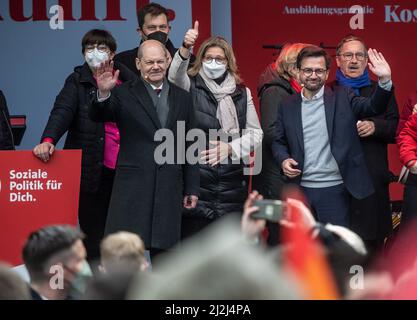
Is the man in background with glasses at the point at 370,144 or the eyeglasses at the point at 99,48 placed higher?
the eyeglasses at the point at 99,48

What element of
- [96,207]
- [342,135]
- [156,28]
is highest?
[156,28]

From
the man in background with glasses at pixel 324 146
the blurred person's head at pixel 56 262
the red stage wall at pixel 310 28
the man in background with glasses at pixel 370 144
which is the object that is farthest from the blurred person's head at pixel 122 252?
the red stage wall at pixel 310 28

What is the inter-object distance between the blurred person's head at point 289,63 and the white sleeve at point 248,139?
403 mm

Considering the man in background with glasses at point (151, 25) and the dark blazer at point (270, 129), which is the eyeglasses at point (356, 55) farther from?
the man in background with glasses at point (151, 25)

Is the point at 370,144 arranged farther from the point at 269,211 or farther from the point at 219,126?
the point at 269,211

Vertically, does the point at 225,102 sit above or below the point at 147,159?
above

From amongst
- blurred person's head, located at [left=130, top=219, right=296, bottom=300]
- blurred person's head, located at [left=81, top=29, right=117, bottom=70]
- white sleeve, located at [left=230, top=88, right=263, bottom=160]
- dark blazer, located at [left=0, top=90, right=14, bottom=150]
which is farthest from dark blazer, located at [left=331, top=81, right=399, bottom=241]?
blurred person's head, located at [left=130, top=219, right=296, bottom=300]

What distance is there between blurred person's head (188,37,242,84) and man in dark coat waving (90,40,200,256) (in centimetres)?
56

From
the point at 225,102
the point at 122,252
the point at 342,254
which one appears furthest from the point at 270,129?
the point at 342,254

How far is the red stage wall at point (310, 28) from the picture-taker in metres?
10.5

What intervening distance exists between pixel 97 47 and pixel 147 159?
3.23ft

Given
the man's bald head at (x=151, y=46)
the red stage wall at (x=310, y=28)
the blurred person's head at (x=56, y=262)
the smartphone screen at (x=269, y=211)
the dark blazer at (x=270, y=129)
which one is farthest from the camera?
the red stage wall at (x=310, y=28)

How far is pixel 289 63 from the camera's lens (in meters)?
8.24
